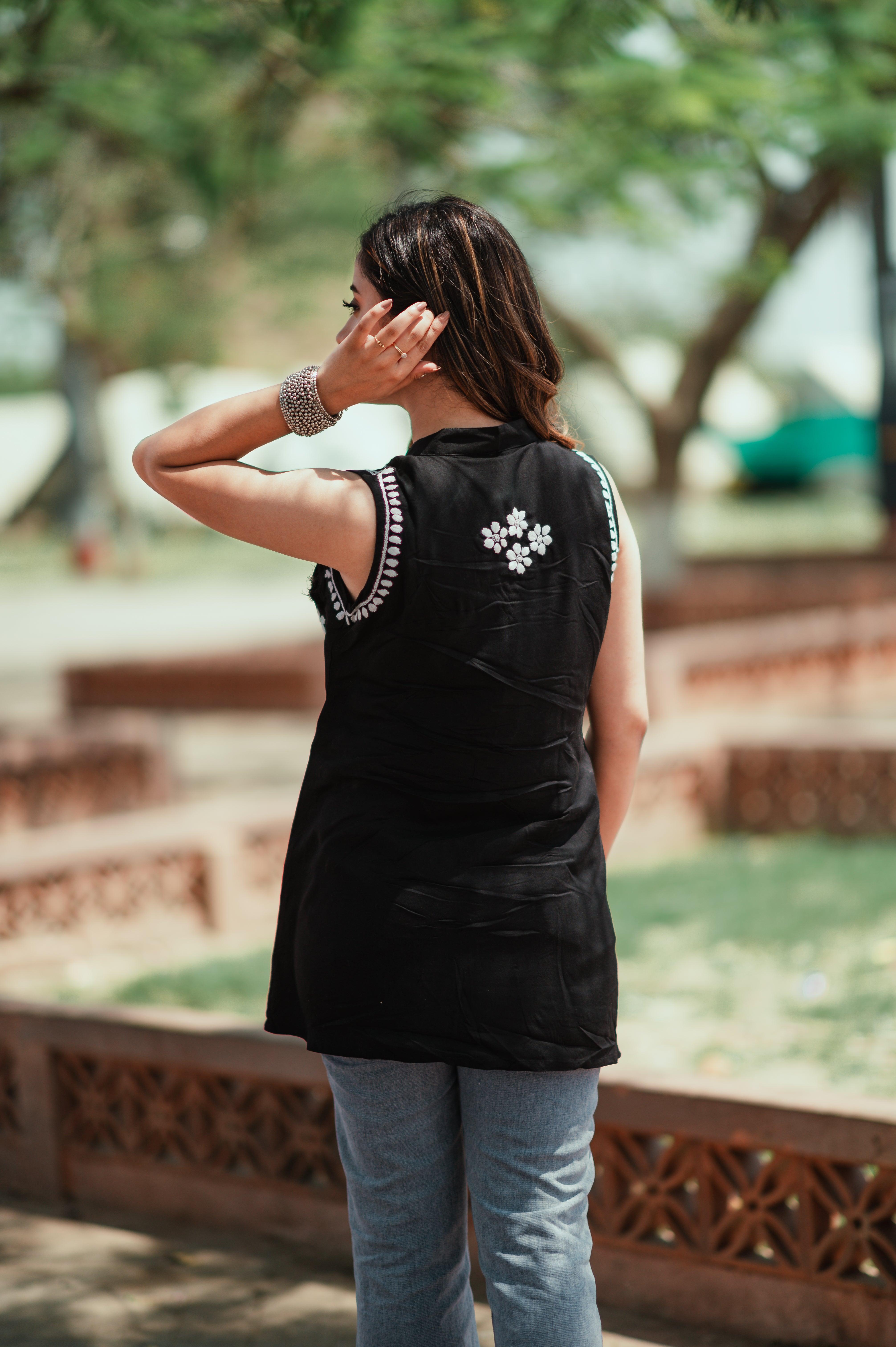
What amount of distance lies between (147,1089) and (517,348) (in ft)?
7.38

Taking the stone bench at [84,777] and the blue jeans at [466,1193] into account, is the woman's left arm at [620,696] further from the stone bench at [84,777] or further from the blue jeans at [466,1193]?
the stone bench at [84,777]

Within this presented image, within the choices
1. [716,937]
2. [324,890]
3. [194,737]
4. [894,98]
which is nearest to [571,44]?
[894,98]

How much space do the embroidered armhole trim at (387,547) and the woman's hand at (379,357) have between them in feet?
0.37

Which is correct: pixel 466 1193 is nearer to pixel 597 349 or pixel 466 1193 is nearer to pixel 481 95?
pixel 481 95

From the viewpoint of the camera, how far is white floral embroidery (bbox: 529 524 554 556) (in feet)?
6.05

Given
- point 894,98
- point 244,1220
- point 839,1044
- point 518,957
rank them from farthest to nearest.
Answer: point 894,98, point 839,1044, point 244,1220, point 518,957

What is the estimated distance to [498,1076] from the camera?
6.15ft

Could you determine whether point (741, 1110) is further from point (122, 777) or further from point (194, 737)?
point (194, 737)

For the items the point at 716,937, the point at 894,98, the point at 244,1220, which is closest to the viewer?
the point at 244,1220

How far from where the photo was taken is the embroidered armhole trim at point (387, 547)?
5.92ft

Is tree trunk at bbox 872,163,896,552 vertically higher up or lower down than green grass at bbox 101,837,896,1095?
higher up

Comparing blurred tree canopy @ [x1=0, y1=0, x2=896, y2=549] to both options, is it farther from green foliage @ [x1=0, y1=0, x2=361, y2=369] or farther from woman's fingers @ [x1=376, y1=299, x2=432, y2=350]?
woman's fingers @ [x1=376, y1=299, x2=432, y2=350]

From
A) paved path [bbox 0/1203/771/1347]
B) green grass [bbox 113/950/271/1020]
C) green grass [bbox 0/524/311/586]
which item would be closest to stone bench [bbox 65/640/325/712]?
green grass [bbox 113/950/271/1020]

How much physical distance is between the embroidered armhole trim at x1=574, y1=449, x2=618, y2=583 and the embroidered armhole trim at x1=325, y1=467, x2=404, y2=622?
26cm
